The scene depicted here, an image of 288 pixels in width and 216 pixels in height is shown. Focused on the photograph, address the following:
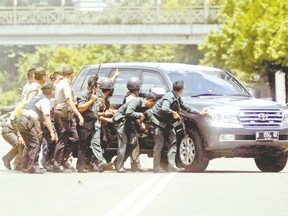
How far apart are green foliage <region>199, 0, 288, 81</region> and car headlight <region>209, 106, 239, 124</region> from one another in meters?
38.9

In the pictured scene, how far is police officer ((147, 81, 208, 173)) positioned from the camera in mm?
20656

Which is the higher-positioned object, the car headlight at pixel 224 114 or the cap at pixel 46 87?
the cap at pixel 46 87

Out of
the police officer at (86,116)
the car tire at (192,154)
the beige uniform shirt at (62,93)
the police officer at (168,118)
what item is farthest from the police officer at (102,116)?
the car tire at (192,154)

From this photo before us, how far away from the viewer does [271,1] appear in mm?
63094

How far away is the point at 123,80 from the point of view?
22.3 meters

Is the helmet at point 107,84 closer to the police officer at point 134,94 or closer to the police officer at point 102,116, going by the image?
the police officer at point 102,116

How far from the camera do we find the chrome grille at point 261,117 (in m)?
20.8
